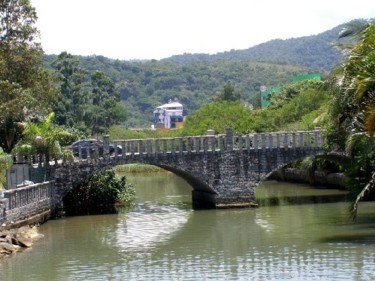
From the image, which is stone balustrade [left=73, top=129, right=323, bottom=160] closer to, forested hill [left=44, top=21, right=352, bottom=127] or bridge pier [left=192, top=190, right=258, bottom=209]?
bridge pier [left=192, top=190, right=258, bottom=209]

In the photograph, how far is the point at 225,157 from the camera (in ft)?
127

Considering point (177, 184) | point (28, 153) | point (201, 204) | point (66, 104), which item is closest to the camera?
point (28, 153)

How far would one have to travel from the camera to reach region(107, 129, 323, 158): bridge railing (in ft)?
125

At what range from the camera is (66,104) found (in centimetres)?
7050

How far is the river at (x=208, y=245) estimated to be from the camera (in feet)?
77.7

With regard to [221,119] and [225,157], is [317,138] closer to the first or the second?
[225,157]

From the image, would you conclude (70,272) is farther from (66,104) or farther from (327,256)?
(66,104)

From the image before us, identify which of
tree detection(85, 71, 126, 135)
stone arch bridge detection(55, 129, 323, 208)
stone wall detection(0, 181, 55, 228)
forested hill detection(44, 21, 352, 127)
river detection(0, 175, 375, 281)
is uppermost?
forested hill detection(44, 21, 352, 127)

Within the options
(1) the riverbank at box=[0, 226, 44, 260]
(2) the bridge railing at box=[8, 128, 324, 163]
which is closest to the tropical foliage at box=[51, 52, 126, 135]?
(2) the bridge railing at box=[8, 128, 324, 163]

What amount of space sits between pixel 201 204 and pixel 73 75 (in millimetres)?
36123

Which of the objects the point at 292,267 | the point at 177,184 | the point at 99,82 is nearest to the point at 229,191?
the point at 292,267

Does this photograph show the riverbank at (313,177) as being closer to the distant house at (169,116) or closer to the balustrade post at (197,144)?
the balustrade post at (197,144)

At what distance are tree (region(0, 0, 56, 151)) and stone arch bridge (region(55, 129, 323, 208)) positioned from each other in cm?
394

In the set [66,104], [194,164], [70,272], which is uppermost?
[66,104]
